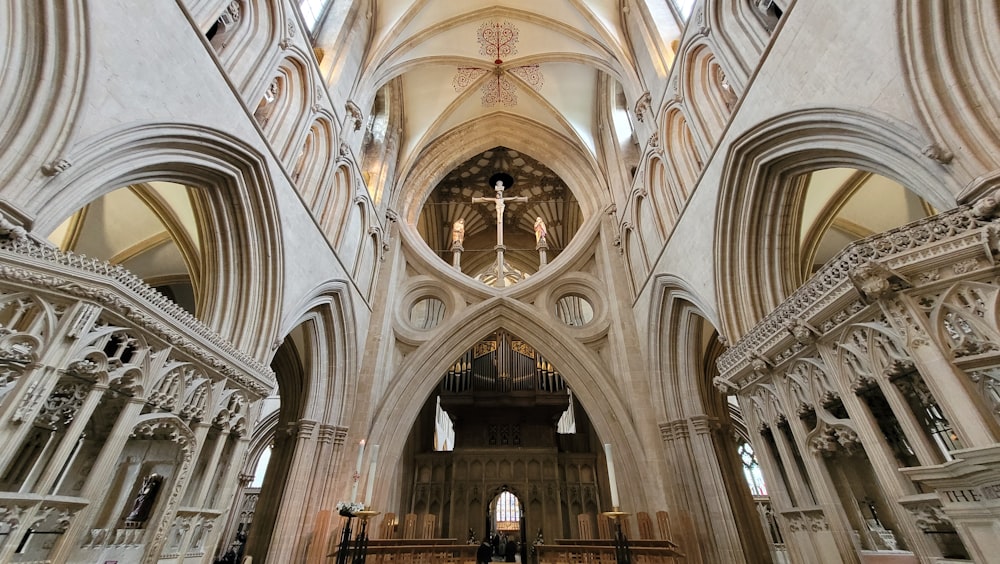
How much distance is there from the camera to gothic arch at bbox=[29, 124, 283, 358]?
13.6ft

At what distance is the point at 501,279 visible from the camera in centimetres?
1186

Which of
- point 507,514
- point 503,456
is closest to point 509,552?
point 503,456

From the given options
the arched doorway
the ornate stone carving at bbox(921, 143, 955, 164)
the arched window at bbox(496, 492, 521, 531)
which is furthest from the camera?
the arched window at bbox(496, 492, 521, 531)

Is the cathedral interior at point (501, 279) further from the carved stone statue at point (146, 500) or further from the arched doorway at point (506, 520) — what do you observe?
the arched doorway at point (506, 520)

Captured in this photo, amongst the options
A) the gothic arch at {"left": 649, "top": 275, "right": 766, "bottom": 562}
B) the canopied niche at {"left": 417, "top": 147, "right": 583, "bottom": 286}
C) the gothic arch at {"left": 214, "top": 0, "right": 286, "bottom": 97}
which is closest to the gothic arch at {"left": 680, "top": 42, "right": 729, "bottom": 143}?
the gothic arch at {"left": 649, "top": 275, "right": 766, "bottom": 562}

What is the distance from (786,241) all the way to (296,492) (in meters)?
8.44

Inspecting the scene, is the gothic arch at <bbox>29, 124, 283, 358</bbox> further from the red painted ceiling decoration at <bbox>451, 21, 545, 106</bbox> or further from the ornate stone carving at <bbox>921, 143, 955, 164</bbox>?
the red painted ceiling decoration at <bbox>451, 21, 545, 106</bbox>

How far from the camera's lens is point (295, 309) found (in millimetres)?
6520

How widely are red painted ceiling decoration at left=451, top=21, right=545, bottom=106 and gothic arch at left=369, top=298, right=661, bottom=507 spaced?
665 cm

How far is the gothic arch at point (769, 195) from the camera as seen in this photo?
13.3ft

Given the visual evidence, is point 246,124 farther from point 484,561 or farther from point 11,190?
point 484,561

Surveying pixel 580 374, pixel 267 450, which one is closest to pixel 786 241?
pixel 580 374

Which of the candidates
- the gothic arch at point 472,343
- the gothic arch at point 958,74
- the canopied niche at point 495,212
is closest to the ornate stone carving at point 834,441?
the gothic arch at point 958,74

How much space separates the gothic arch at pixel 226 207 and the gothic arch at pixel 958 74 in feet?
21.1
